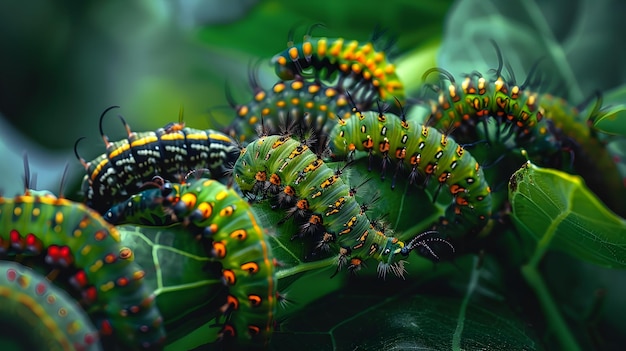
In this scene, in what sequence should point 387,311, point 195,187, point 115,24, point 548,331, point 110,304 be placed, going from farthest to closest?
point 115,24
point 548,331
point 387,311
point 195,187
point 110,304

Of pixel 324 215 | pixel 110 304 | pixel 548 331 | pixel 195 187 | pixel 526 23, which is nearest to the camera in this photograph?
pixel 110 304

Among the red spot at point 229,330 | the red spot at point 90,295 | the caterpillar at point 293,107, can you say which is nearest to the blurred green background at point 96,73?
the caterpillar at point 293,107

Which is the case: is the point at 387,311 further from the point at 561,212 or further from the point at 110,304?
the point at 110,304

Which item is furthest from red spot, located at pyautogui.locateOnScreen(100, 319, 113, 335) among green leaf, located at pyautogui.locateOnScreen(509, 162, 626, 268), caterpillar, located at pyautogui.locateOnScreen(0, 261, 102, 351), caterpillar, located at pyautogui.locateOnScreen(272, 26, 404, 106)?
caterpillar, located at pyautogui.locateOnScreen(272, 26, 404, 106)

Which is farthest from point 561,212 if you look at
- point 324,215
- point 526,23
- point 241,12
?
point 241,12

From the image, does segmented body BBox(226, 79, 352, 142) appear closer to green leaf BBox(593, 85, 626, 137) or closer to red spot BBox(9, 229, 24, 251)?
green leaf BBox(593, 85, 626, 137)

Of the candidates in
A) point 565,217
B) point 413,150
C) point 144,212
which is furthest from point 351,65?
point 144,212
